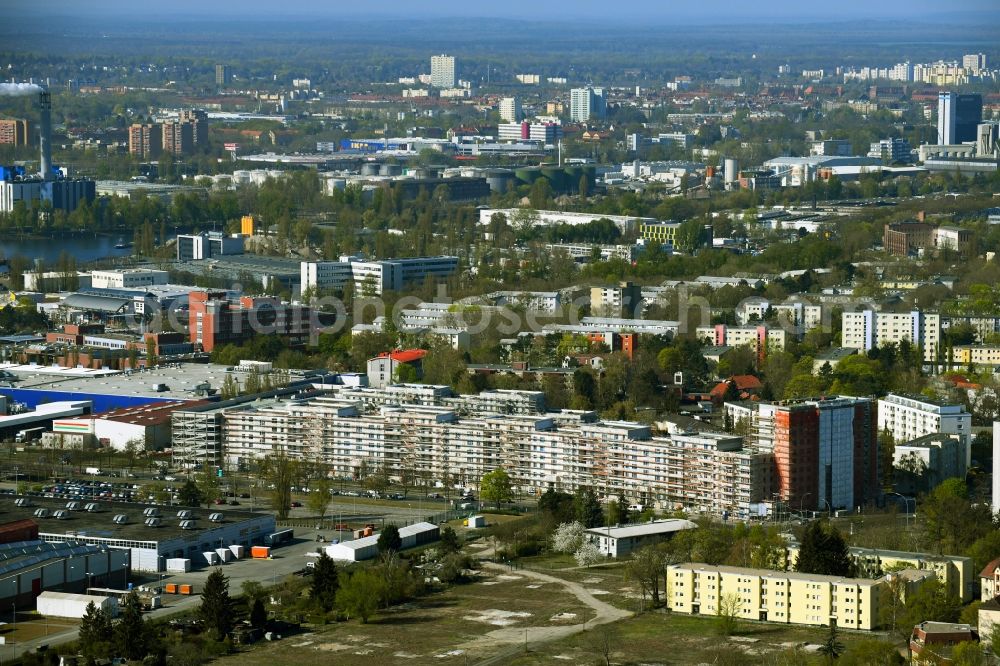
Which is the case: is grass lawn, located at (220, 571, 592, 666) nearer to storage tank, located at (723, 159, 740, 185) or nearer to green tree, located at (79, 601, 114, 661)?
green tree, located at (79, 601, 114, 661)

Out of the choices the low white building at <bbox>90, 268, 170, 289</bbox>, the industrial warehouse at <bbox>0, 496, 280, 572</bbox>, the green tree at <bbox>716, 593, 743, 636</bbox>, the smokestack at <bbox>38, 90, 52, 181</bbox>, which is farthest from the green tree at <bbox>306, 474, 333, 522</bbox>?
the smokestack at <bbox>38, 90, 52, 181</bbox>

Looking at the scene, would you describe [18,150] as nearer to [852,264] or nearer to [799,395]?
[852,264]

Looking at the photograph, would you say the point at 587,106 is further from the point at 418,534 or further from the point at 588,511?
the point at 418,534

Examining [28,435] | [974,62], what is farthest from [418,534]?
[974,62]

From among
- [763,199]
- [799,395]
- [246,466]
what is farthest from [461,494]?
[763,199]

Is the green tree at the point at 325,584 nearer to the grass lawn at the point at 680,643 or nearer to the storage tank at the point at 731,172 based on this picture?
the grass lawn at the point at 680,643
